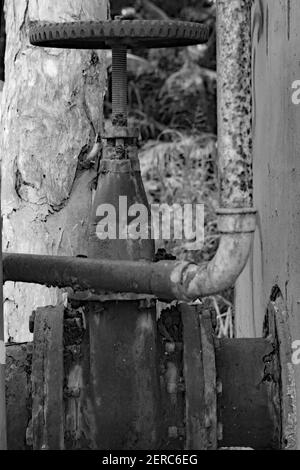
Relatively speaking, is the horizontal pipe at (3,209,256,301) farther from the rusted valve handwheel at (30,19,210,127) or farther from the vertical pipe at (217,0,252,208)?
the rusted valve handwheel at (30,19,210,127)

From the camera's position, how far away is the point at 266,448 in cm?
187

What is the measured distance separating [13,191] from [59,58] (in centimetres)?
45

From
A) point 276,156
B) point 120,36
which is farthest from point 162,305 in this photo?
point 120,36

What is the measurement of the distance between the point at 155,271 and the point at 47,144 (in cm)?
126

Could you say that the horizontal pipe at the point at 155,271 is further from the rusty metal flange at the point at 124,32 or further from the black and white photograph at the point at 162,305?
the rusty metal flange at the point at 124,32

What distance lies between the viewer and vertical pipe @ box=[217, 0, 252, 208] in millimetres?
1563

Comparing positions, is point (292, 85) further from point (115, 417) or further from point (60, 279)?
point (115, 417)

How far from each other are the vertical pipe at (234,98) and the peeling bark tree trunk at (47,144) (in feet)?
4.19

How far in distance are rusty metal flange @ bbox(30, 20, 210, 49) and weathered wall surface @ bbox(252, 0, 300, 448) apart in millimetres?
276

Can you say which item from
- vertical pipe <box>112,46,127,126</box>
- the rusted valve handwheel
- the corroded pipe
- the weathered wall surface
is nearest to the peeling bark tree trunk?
the weathered wall surface

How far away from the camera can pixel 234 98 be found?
5.16 feet
